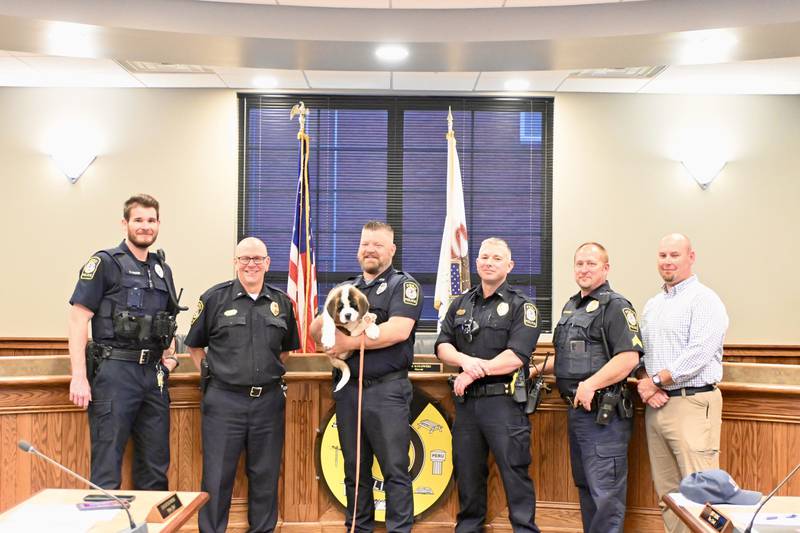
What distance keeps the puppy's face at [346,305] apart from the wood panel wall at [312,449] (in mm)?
712

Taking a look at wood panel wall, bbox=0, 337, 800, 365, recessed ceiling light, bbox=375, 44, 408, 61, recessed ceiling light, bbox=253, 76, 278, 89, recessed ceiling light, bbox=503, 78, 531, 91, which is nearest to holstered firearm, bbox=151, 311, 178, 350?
recessed ceiling light, bbox=375, 44, 408, 61

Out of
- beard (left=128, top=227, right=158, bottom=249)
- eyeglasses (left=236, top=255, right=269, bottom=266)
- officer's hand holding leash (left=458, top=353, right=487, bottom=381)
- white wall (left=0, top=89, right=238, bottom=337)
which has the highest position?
white wall (left=0, top=89, right=238, bottom=337)

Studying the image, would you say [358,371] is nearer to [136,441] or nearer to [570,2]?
[136,441]

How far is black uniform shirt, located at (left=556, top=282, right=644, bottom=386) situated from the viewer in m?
3.46

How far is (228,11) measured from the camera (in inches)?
189

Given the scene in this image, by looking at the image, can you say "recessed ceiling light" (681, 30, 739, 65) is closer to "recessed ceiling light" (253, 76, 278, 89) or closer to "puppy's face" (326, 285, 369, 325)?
"puppy's face" (326, 285, 369, 325)

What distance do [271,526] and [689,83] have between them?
219 inches

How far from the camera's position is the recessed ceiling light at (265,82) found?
273 inches

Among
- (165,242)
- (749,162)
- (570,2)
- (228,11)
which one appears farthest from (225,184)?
(749,162)

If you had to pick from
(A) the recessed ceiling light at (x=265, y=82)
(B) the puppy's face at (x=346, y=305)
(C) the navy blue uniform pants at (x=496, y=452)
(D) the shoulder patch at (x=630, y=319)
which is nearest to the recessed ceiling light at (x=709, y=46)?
(D) the shoulder patch at (x=630, y=319)

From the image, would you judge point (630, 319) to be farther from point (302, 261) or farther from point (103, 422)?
point (302, 261)

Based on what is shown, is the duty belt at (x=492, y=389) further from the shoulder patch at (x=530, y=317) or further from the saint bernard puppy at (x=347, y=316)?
the saint bernard puppy at (x=347, y=316)

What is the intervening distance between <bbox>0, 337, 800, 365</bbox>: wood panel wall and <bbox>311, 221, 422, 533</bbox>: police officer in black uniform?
14.7ft

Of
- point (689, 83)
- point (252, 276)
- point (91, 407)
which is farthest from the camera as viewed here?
point (689, 83)
